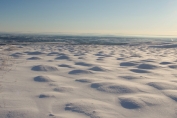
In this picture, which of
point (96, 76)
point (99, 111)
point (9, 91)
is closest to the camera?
point (99, 111)

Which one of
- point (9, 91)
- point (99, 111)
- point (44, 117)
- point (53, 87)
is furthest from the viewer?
point (53, 87)

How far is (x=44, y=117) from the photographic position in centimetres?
165

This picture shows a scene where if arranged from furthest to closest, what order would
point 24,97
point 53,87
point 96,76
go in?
point 96,76
point 53,87
point 24,97

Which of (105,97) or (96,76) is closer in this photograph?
(105,97)

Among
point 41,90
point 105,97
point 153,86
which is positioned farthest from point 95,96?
point 153,86

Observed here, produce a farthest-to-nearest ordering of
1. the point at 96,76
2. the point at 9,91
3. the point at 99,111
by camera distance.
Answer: the point at 96,76 < the point at 9,91 < the point at 99,111

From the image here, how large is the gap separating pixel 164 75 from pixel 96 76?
117 centimetres

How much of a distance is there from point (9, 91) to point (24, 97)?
0.29 m

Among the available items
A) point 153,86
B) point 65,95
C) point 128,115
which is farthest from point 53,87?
point 153,86

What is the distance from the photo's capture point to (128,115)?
173 cm

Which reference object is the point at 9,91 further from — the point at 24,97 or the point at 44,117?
the point at 44,117

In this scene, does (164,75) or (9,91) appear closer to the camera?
(9,91)

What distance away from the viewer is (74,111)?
70.1 inches

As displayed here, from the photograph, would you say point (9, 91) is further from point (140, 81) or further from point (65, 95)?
point (140, 81)
